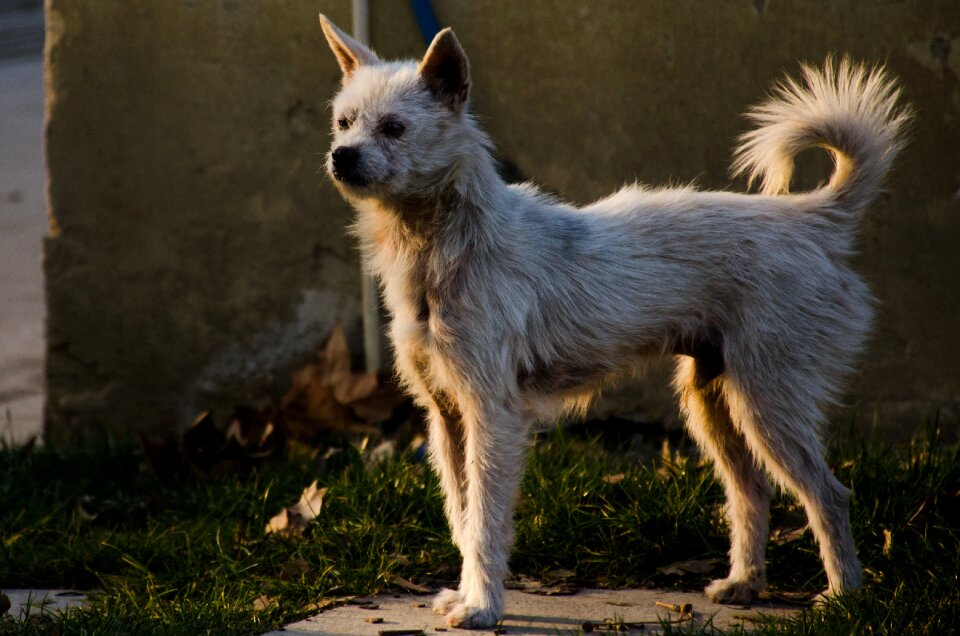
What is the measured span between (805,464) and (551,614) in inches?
34.7

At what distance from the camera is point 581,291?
356cm

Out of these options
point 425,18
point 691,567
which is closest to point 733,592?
point 691,567

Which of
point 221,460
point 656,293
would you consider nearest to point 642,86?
point 656,293

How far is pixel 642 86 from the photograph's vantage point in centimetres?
495

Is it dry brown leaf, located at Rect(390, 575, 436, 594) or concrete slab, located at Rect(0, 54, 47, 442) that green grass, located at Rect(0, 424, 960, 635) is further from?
concrete slab, located at Rect(0, 54, 47, 442)

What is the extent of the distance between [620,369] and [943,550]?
1.16 m

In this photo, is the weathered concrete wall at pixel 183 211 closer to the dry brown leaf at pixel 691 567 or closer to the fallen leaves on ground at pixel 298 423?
the fallen leaves on ground at pixel 298 423

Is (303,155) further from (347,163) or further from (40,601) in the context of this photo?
(40,601)

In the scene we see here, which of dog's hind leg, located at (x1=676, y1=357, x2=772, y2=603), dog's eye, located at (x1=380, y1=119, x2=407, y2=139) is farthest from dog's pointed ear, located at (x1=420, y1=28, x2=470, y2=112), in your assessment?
dog's hind leg, located at (x1=676, y1=357, x2=772, y2=603)

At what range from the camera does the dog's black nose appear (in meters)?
3.35

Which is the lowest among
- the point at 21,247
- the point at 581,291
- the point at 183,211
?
the point at 21,247

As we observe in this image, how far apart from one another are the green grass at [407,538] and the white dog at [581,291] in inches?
11.1

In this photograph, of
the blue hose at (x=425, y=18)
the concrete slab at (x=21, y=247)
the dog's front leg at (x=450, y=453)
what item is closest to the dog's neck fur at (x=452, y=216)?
the dog's front leg at (x=450, y=453)

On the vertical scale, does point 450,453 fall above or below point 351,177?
below
